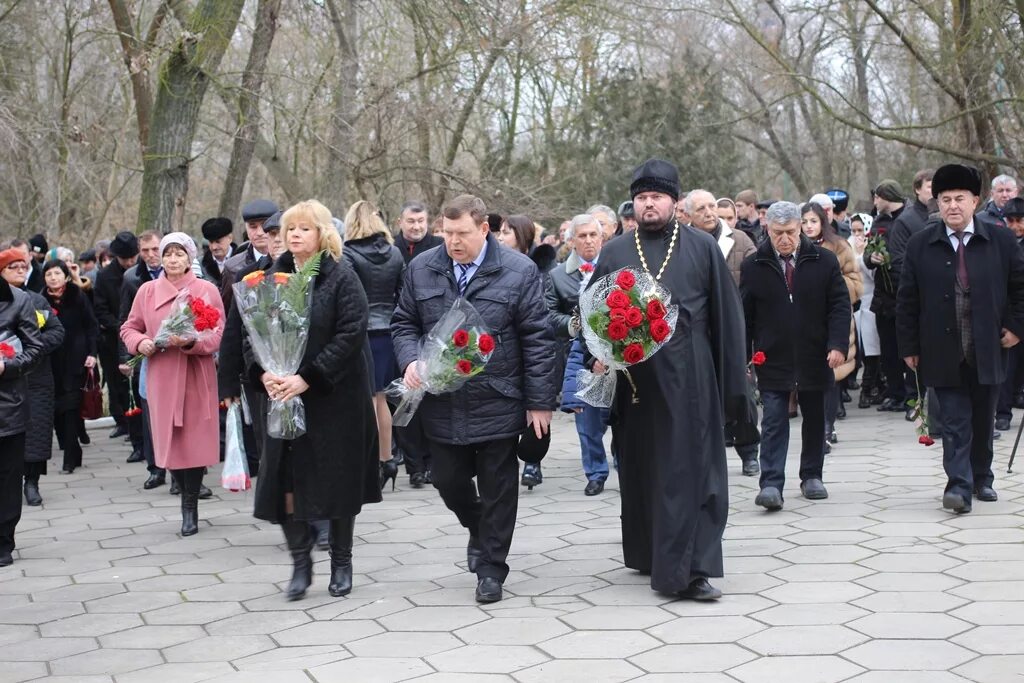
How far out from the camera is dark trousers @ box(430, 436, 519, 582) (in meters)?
6.43

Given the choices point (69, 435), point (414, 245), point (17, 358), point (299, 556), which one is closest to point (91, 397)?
point (69, 435)

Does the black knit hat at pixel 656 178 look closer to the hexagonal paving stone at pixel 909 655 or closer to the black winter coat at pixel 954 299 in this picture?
the black winter coat at pixel 954 299

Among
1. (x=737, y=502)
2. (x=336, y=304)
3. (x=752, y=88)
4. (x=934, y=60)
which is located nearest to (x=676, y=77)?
(x=752, y=88)

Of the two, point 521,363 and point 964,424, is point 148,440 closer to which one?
point 521,363

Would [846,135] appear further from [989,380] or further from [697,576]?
[697,576]

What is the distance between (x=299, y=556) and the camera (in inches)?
262

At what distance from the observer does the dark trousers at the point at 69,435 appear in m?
11.5

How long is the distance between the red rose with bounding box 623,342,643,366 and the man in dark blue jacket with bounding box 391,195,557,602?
1.43ft

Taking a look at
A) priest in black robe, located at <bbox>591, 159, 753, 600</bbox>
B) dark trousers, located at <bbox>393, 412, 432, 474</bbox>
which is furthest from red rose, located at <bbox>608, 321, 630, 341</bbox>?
dark trousers, located at <bbox>393, 412, 432, 474</bbox>

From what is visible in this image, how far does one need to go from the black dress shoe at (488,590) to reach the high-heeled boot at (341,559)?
29.4 inches

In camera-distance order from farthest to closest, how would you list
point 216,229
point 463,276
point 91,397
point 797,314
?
point 91,397, point 216,229, point 797,314, point 463,276

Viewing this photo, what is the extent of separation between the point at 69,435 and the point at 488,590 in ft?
21.0

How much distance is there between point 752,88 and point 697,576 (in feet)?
85.1

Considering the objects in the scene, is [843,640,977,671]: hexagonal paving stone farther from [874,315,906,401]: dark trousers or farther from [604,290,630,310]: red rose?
[874,315,906,401]: dark trousers
